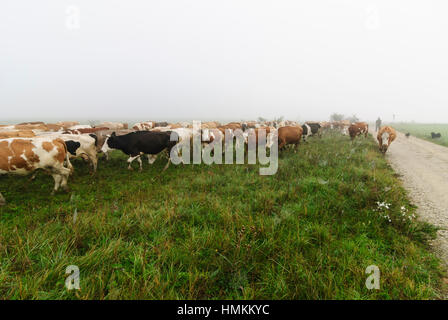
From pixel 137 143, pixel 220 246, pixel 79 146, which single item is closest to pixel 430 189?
pixel 220 246

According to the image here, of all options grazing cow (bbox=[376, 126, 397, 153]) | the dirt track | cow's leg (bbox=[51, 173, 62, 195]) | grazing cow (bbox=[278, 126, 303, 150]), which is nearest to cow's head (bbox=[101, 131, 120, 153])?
cow's leg (bbox=[51, 173, 62, 195])

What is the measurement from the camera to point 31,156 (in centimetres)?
500

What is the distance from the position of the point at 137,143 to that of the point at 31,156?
3832 mm

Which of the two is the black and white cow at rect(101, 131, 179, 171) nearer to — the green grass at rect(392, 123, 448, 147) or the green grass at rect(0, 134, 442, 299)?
the green grass at rect(0, 134, 442, 299)

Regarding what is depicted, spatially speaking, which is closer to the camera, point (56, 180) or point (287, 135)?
point (56, 180)

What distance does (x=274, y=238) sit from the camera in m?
3.22

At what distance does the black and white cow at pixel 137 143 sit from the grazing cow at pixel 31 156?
113 inches

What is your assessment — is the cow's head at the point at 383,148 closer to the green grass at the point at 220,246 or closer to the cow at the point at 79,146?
the green grass at the point at 220,246

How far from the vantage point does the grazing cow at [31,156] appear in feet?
15.7

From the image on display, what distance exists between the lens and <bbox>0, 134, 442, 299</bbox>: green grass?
223cm

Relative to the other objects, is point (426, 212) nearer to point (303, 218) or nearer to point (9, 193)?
point (303, 218)

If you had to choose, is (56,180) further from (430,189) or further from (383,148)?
(383,148)

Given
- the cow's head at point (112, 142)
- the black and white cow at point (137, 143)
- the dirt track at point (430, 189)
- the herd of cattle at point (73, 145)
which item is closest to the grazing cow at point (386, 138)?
the herd of cattle at point (73, 145)
